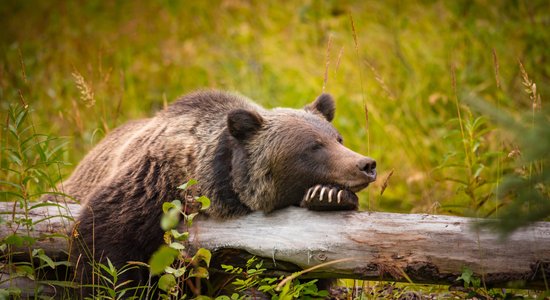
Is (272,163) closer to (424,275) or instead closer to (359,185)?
(359,185)

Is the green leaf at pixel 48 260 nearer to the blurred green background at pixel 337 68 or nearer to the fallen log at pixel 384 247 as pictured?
the fallen log at pixel 384 247

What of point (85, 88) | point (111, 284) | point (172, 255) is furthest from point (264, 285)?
point (85, 88)

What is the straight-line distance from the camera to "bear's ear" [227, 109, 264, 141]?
14.3 ft

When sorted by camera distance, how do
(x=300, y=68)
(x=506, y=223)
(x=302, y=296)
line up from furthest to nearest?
(x=300, y=68) < (x=302, y=296) < (x=506, y=223)

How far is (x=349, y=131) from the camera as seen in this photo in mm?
7965

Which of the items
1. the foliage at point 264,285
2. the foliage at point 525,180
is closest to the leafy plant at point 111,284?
the foliage at point 264,285

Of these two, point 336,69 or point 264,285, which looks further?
point 336,69

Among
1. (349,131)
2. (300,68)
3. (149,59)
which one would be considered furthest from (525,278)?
(149,59)

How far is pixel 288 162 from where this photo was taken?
4.28 metres

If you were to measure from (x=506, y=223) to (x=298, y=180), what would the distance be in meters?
2.17

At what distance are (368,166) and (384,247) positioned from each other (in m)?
0.62

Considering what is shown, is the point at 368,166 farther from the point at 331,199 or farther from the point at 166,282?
the point at 166,282

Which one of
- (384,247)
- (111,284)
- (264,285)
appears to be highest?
(384,247)

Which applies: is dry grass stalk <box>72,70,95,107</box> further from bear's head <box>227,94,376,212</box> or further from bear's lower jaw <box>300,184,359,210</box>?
bear's lower jaw <box>300,184,359,210</box>
